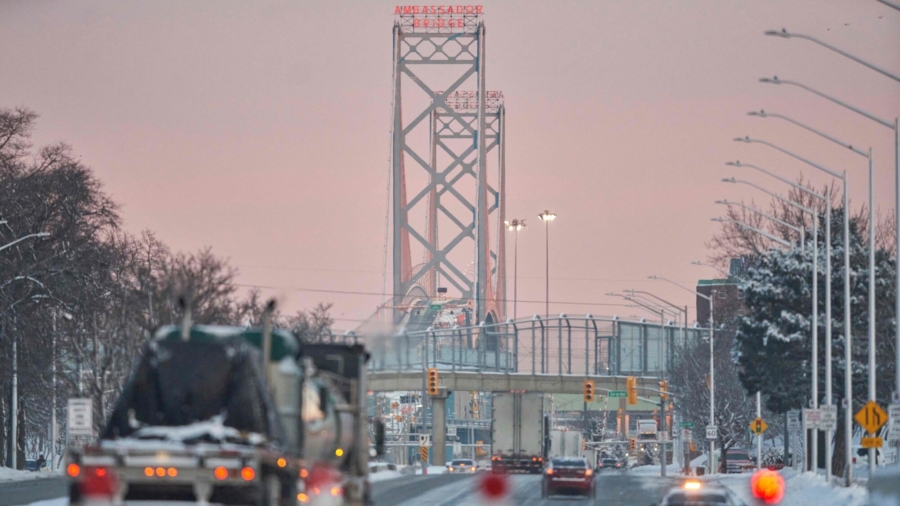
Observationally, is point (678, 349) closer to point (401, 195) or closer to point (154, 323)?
point (401, 195)

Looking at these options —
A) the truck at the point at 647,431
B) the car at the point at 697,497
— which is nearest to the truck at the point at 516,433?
the car at the point at 697,497

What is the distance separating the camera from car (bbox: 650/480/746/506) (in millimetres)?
21047

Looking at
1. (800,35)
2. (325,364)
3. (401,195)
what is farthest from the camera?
(401,195)

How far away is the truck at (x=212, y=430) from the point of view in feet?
45.9

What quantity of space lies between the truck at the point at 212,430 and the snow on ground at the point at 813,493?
1491cm

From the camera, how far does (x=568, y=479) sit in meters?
44.6

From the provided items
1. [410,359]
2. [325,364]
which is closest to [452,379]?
[410,359]

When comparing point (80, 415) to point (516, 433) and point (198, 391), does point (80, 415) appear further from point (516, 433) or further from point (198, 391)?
point (516, 433)

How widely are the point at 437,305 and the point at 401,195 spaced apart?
869 cm

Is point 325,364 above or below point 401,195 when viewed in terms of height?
below

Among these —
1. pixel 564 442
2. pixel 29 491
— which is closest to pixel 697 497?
pixel 29 491

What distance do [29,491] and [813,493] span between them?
71.7 feet

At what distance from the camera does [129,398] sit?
595 inches

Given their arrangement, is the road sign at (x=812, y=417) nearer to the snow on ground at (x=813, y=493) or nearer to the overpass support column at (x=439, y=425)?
A: the snow on ground at (x=813, y=493)
